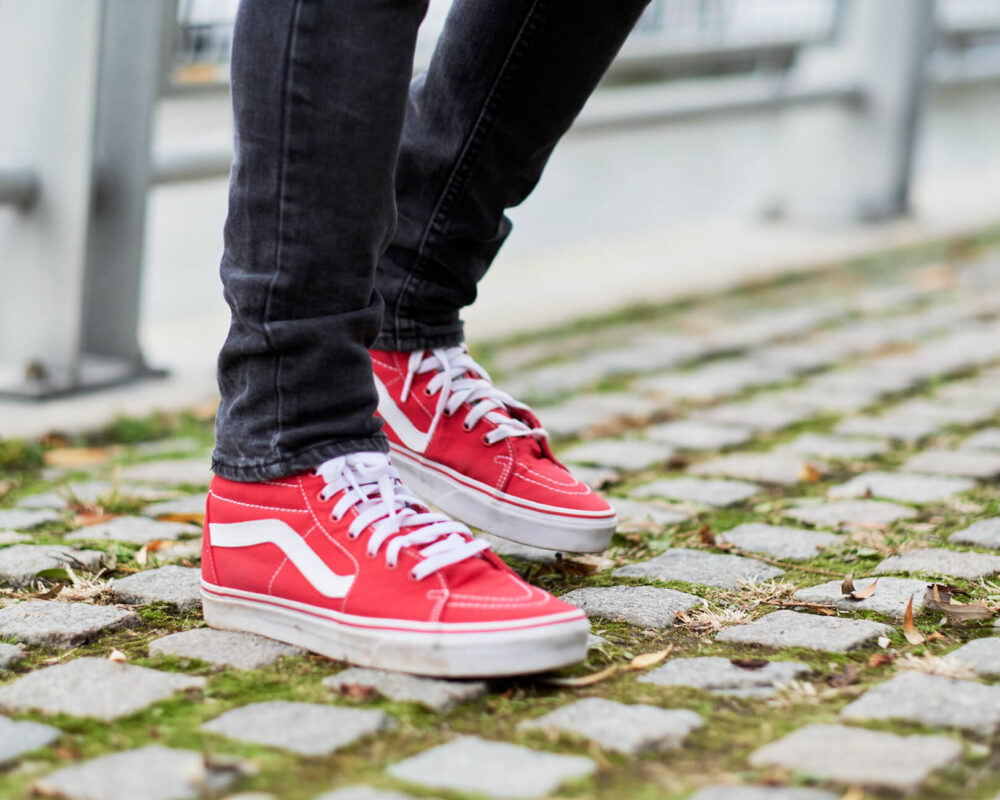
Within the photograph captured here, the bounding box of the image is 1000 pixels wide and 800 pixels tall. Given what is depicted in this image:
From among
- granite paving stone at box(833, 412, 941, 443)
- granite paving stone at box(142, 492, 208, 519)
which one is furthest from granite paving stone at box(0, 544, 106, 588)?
granite paving stone at box(833, 412, 941, 443)

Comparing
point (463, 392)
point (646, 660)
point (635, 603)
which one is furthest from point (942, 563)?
point (463, 392)

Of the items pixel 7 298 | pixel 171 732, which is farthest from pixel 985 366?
pixel 171 732

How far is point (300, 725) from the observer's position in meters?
1.14

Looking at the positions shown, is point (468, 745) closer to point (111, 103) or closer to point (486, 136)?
point (486, 136)

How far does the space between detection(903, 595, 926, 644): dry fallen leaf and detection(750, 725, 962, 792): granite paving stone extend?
271 mm

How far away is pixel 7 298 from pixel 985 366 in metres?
2.13

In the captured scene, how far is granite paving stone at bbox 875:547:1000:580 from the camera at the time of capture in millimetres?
1599

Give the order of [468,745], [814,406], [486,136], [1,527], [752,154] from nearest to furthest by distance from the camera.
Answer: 1. [468,745]
2. [486,136]
3. [1,527]
4. [814,406]
5. [752,154]

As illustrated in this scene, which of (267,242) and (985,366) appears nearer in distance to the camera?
(267,242)

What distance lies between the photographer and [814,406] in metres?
2.70

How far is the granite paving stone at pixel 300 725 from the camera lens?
1.11 metres

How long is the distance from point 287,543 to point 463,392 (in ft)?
1.27

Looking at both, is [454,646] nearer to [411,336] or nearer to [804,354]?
[411,336]

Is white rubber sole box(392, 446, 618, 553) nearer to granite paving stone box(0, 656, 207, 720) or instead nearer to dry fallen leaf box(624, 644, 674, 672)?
dry fallen leaf box(624, 644, 674, 672)
